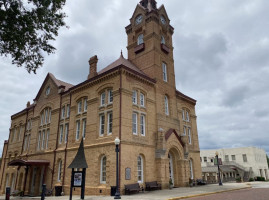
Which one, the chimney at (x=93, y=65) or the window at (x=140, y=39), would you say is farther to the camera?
the window at (x=140, y=39)

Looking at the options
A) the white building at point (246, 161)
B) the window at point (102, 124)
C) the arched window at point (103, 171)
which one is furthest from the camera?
the white building at point (246, 161)

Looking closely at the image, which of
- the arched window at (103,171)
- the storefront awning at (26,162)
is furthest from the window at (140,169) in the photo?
the storefront awning at (26,162)

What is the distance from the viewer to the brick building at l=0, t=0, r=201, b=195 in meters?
19.1

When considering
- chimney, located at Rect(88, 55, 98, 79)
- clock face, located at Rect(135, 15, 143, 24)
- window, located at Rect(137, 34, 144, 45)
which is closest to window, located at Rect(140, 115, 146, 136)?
chimney, located at Rect(88, 55, 98, 79)

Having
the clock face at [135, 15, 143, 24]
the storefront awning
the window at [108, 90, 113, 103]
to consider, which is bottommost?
the storefront awning

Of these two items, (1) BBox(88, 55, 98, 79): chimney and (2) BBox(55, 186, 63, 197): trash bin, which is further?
(1) BBox(88, 55, 98, 79): chimney

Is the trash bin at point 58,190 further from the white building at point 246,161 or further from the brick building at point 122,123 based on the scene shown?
the white building at point 246,161

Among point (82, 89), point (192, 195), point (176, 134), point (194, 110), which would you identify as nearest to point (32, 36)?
point (82, 89)

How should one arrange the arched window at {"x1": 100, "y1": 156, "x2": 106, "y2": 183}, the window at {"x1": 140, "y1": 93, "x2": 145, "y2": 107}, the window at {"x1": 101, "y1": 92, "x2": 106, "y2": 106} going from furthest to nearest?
the window at {"x1": 140, "y1": 93, "x2": 145, "y2": 107} < the window at {"x1": 101, "y1": 92, "x2": 106, "y2": 106} < the arched window at {"x1": 100, "y1": 156, "x2": 106, "y2": 183}

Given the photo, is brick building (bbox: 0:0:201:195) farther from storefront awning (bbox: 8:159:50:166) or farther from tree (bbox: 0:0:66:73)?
tree (bbox: 0:0:66:73)

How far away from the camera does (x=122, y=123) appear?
18.5 meters

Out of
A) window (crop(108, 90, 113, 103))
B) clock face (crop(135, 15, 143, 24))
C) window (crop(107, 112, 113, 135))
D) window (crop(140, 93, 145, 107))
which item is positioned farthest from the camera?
clock face (crop(135, 15, 143, 24))

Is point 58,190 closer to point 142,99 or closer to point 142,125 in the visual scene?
point 142,125

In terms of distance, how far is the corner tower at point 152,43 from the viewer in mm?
24781
